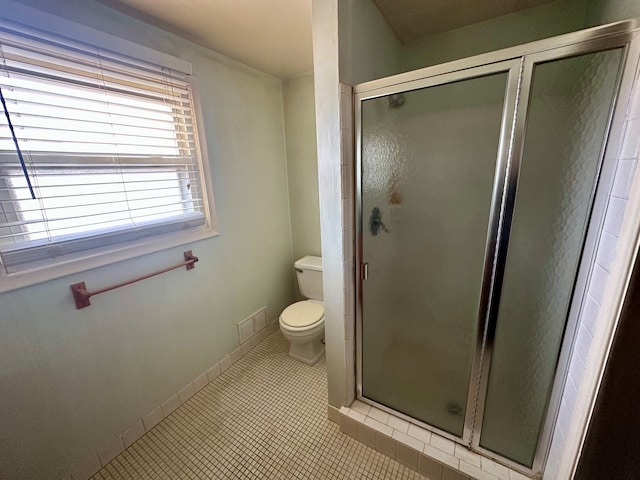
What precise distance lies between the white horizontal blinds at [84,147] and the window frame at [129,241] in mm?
30

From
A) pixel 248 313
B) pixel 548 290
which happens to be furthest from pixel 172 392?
pixel 548 290

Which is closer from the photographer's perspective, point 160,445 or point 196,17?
point 196,17

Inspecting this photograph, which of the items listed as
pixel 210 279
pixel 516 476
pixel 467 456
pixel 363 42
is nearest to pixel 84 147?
pixel 210 279

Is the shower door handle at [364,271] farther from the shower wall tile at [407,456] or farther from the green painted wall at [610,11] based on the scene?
the green painted wall at [610,11]

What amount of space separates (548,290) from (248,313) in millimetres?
1940

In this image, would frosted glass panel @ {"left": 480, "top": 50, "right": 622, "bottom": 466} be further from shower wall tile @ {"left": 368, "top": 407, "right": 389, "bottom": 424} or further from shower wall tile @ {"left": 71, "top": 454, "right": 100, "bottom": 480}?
shower wall tile @ {"left": 71, "top": 454, "right": 100, "bottom": 480}

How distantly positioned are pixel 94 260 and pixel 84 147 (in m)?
0.53

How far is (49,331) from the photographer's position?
1116 mm

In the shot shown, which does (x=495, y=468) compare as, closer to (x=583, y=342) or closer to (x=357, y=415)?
(x=357, y=415)

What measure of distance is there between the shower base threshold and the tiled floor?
6 cm

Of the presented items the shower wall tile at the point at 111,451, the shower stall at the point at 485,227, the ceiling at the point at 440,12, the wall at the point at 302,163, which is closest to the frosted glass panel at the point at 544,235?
the shower stall at the point at 485,227

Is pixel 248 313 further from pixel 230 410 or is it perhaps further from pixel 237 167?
pixel 237 167

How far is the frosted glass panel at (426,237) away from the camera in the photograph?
3.37 feet

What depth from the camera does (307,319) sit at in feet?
6.38
